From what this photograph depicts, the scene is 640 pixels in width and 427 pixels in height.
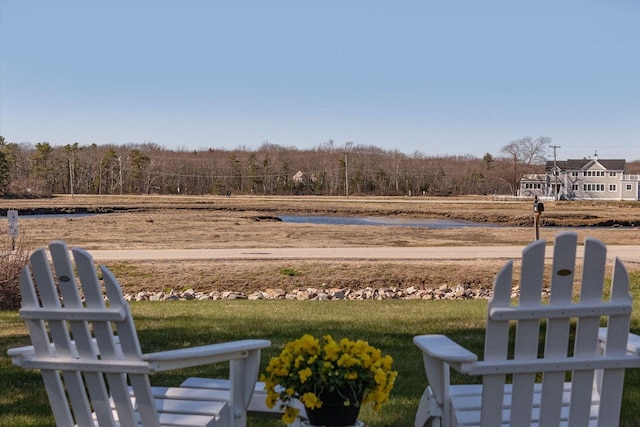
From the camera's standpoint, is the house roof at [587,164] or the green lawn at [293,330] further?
the house roof at [587,164]

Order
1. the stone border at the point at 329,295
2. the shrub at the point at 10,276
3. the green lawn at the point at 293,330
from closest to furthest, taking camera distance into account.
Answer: the green lawn at the point at 293,330
the shrub at the point at 10,276
the stone border at the point at 329,295

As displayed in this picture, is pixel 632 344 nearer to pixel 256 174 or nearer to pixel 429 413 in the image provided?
pixel 429 413

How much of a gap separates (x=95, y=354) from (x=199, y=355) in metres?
0.40

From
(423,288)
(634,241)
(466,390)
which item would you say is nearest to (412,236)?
(634,241)

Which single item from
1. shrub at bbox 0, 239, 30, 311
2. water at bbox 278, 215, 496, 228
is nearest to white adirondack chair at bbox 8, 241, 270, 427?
shrub at bbox 0, 239, 30, 311

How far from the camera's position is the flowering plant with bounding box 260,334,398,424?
3016mm

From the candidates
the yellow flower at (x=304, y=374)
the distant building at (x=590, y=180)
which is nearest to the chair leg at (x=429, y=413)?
the yellow flower at (x=304, y=374)

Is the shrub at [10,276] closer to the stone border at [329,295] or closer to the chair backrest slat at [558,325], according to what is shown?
the stone border at [329,295]

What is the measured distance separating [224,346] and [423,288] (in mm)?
11303

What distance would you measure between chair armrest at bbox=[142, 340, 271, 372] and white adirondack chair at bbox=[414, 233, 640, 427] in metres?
0.82

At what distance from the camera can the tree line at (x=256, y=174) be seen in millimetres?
107250

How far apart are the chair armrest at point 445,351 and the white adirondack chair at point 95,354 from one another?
72cm

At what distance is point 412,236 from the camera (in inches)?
1142

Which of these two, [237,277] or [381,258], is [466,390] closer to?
[237,277]
